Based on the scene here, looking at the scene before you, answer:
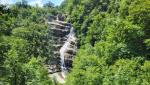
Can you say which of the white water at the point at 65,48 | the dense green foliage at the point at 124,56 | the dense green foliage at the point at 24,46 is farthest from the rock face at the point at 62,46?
the dense green foliage at the point at 124,56

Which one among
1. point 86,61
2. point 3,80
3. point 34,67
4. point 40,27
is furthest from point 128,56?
point 40,27

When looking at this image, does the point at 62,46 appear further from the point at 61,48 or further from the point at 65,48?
the point at 65,48

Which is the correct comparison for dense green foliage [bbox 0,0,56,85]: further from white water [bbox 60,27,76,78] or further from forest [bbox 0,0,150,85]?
white water [bbox 60,27,76,78]

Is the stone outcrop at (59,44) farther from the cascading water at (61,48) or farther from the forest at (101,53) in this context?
the forest at (101,53)

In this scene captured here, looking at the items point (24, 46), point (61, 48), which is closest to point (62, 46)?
point (61, 48)

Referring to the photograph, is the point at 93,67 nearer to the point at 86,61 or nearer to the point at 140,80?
the point at 86,61
